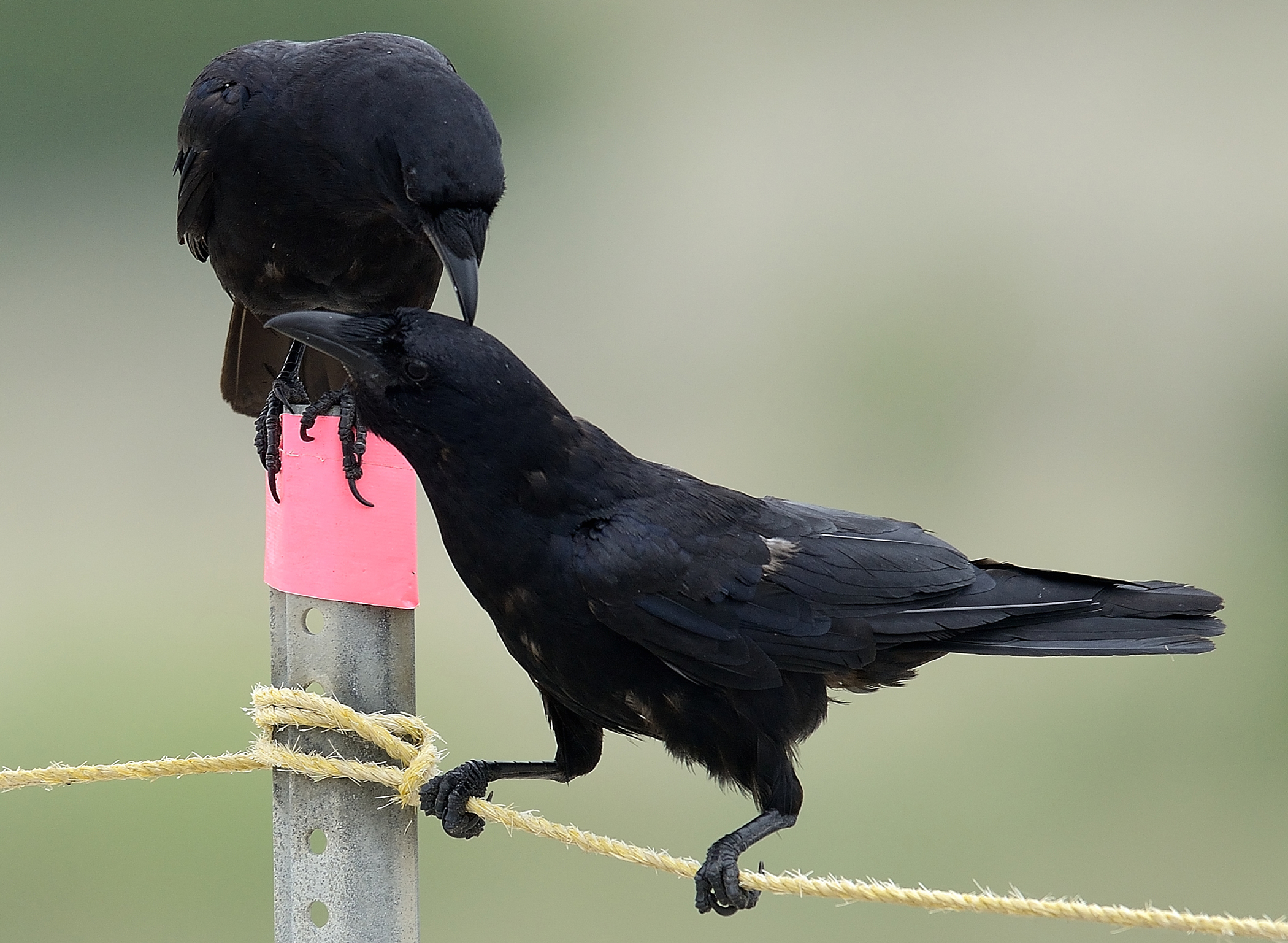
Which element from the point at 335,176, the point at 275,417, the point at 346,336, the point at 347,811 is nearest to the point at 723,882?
the point at 347,811

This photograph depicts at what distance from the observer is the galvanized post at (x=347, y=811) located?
1.30 m

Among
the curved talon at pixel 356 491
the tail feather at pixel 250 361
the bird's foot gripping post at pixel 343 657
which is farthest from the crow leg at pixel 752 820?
the tail feather at pixel 250 361

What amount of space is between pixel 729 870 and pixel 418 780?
34 cm

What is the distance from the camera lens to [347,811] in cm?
132

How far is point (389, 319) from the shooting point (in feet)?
4.30

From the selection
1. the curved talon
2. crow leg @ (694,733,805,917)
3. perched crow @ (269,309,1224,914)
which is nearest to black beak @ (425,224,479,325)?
perched crow @ (269,309,1224,914)

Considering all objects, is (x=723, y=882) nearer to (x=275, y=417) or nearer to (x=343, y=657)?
(x=343, y=657)

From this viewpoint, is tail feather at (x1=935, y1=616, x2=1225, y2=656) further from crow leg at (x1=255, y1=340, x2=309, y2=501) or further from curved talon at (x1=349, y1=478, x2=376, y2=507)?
crow leg at (x1=255, y1=340, x2=309, y2=501)

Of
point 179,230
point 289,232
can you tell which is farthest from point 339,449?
point 179,230

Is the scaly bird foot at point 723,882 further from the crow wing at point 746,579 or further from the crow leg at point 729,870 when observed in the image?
the crow wing at point 746,579

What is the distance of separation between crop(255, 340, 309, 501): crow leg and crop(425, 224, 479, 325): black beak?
0.25 metres

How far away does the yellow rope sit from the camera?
3.45 ft

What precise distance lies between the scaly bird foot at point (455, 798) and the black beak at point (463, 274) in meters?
0.51

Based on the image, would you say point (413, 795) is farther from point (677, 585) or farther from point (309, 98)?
point (309, 98)
